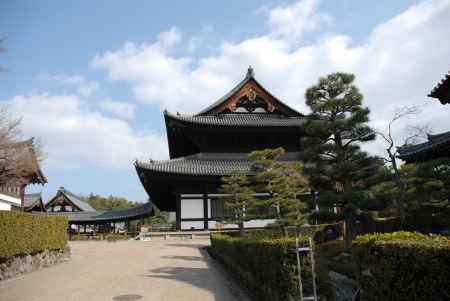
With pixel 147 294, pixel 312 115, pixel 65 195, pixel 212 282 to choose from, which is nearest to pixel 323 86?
pixel 312 115

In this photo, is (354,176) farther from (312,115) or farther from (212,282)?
(212,282)

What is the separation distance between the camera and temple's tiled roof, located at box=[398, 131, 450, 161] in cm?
1285

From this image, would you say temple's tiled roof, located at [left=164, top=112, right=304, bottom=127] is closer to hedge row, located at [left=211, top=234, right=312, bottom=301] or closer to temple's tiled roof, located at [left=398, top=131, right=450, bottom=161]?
temple's tiled roof, located at [left=398, top=131, right=450, bottom=161]

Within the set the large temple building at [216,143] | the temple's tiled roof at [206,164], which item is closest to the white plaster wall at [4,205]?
the large temple building at [216,143]

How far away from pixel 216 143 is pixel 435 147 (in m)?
15.9

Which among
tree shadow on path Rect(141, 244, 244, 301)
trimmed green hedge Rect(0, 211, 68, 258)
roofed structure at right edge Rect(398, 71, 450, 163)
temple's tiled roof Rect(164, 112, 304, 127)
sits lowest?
tree shadow on path Rect(141, 244, 244, 301)

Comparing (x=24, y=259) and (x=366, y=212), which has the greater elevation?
(x=366, y=212)

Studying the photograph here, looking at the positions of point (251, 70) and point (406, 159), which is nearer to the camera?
point (406, 159)

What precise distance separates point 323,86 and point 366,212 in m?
5.31

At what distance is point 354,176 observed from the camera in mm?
12742

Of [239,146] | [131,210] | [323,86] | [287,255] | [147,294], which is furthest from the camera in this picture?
[131,210]

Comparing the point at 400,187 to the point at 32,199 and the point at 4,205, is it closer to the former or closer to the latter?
the point at 4,205

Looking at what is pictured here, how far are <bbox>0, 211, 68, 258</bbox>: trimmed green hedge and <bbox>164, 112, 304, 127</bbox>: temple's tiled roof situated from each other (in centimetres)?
1116

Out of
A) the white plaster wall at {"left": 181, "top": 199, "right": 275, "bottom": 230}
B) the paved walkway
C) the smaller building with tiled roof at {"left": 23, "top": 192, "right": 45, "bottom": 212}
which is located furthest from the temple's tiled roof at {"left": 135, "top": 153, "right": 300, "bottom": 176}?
the smaller building with tiled roof at {"left": 23, "top": 192, "right": 45, "bottom": 212}
